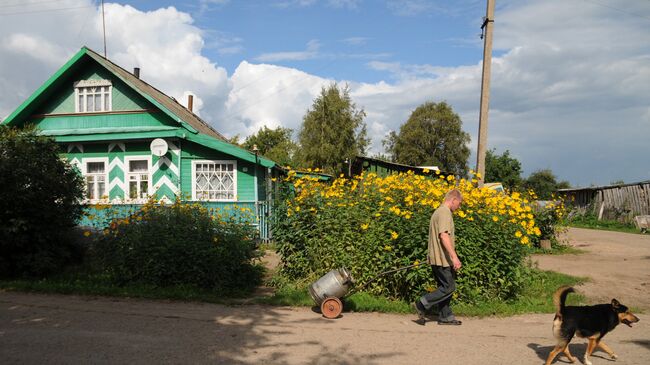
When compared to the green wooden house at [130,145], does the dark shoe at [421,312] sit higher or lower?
lower

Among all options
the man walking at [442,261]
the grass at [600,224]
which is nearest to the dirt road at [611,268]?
the man walking at [442,261]

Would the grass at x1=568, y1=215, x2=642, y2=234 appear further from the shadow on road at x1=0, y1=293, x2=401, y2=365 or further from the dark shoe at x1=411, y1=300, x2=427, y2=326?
the shadow on road at x1=0, y1=293, x2=401, y2=365

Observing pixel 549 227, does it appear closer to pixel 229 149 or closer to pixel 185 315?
pixel 229 149

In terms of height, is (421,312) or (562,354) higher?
(421,312)

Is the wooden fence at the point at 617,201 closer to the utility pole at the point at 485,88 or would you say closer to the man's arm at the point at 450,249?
the utility pole at the point at 485,88

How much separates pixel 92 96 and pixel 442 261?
15.1 metres

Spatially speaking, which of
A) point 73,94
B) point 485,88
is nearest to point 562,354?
point 485,88

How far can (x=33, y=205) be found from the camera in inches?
369

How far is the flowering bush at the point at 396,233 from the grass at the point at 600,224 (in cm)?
1761

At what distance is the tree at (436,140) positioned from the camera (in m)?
44.7

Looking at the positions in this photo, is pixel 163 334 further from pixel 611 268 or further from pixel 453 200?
pixel 611 268

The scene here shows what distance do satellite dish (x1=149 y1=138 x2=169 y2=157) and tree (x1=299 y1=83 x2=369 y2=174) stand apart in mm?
20129

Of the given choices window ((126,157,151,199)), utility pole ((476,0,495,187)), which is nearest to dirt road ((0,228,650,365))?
utility pole ((476,0,495,187))

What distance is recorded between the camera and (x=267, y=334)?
19.7 ft
